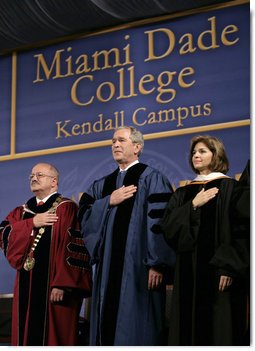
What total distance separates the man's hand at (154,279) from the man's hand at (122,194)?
656mm

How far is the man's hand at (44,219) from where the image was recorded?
6.62 meters

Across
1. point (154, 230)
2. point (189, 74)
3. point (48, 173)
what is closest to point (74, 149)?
point (48, 173)

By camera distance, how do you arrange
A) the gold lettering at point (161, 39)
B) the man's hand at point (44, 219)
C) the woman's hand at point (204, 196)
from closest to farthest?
the woman's hand at point (204, 196) → the man's hand at point (44, 219) → the gold lettering at point (161, 39)

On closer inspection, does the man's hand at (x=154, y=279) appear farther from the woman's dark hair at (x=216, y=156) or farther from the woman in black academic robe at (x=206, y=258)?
the woman's dark hair at (x=216, y=156)

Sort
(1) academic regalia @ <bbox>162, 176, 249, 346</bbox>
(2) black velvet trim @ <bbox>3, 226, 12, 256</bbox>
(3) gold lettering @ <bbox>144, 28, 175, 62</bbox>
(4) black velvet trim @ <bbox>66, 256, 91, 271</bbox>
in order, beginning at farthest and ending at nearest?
(3) gold lettering @ <bbox>144, 28, 175, 62</bbox> → (2) black velvet trim @ <bbox>3, 226, 12, 256</bbox> → (4) black velvet trim @ <bbox>66, 256, 91, 271</bbox> → (1) academic regalia @ <bbox>162, 176, 249, 346</bbox>

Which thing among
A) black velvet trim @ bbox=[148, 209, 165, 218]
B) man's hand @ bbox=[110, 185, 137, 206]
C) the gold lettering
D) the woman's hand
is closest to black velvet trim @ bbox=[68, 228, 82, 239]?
man's hand @ bbox=[110, 185, 137, 206]

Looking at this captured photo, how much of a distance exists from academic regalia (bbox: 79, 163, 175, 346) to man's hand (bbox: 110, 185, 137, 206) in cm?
5

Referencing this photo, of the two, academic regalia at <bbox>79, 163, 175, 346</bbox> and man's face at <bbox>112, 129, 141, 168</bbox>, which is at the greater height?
man's face at <bbox>112, 129, 141, 168</bbox>

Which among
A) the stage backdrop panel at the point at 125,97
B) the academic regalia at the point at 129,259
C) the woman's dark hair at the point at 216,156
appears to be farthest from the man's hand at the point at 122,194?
the stage backdrop panel at the point at 125,97

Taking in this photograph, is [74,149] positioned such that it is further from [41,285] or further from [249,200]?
[249,200]

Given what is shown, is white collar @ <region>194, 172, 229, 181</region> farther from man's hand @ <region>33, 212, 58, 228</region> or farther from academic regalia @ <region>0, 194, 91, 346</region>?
man's hand @ <region>33, 212, 58, 228</region>

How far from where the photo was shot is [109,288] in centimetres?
611

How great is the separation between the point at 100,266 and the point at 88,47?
262cm

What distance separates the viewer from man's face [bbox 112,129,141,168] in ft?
21.0
